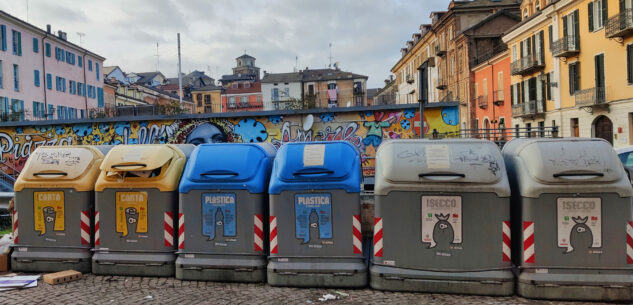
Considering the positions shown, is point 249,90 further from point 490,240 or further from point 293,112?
point 490,240

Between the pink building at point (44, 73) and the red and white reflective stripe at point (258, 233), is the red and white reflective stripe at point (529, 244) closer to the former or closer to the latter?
the red and white reflective stripe at point (258, 233)

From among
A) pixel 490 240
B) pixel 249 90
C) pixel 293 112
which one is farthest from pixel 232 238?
pixel 249 90

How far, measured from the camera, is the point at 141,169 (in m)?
6.36

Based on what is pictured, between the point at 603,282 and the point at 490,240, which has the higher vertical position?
the point at 490,240

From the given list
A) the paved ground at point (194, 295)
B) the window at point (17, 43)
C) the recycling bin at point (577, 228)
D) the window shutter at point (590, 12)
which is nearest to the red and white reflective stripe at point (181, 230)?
the paved ground at point (194, 295)

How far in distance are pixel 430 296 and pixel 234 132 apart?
14234 mm

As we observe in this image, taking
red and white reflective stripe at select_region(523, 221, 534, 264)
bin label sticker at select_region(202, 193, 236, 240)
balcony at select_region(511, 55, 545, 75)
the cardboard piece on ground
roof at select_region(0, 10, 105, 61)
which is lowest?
the cardboard piece on ground

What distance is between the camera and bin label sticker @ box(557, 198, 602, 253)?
5312 mm

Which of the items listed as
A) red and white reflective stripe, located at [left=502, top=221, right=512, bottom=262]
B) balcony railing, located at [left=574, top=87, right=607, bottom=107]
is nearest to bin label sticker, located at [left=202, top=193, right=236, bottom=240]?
red and white reflective stripe, located at [left=502, top=221, right=512, bottom=262]

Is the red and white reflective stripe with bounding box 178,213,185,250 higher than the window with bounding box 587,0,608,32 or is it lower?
lower

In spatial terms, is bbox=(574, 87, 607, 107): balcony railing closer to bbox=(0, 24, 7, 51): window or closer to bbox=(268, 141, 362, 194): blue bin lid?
bbox=(268, 141, 362, 194): blue bin lid

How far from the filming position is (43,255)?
673 centimetres

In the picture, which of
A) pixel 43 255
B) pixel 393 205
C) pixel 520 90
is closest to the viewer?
pixel 393 205

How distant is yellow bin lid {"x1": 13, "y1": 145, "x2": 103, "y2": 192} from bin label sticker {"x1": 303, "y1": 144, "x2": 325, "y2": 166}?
3098 millimetres
